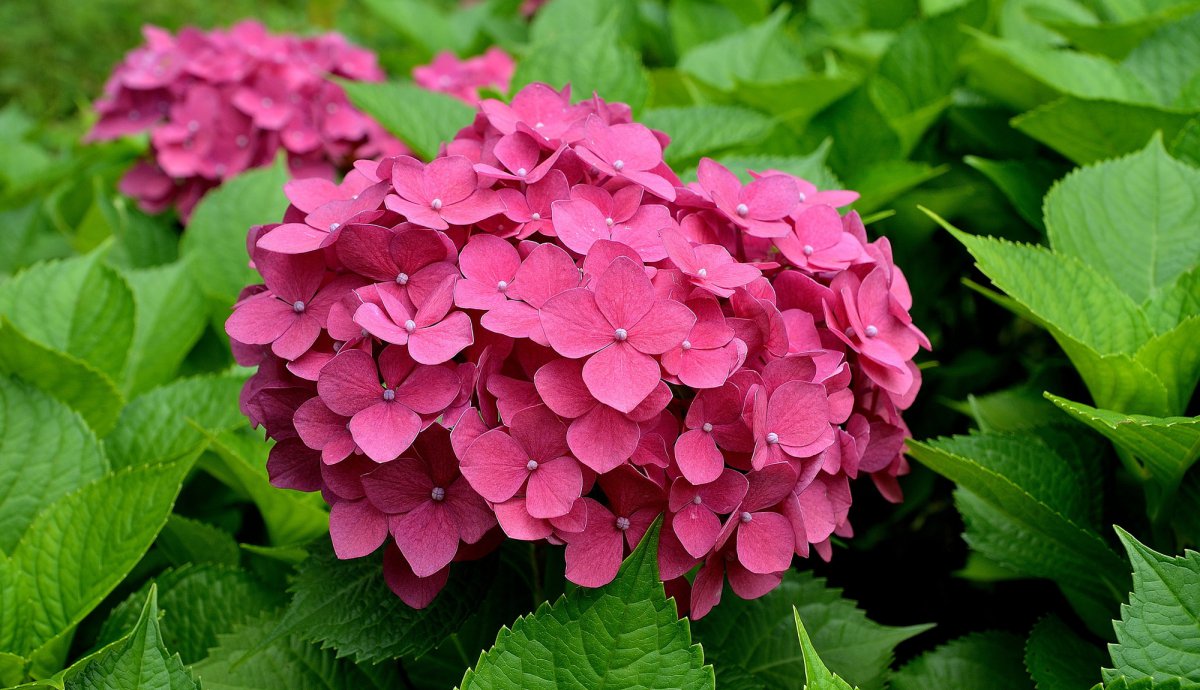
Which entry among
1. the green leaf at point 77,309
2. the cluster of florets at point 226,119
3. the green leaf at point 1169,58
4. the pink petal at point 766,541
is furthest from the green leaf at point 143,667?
the green leaf at point 1169,58

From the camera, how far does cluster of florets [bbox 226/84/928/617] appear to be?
87 cm

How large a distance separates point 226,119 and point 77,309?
680 mm

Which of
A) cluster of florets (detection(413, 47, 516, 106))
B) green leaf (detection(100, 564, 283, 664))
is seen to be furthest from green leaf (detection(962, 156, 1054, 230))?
green leaf (detection(100, 564, 283, 664))

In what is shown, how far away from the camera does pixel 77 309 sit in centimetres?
160

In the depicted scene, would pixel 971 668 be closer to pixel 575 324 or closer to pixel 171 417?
pixel 575 324

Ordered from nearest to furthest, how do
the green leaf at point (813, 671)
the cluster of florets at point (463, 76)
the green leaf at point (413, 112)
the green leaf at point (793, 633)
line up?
1. the green leaf at point (813, 671)
2. the green leaf at point (793, 633)
3. the green leaf at point (413, 112)
4. the cluster of florets at point (463, 76)

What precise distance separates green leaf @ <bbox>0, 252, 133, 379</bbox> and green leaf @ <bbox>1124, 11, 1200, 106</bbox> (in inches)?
71.8

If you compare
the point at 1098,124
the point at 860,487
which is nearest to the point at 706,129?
the point at 1098,124

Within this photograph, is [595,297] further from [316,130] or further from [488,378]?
[316,130]

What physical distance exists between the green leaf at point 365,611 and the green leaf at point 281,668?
0.56 feet

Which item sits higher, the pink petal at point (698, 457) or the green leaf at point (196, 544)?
the pink petal at point (698, 457)

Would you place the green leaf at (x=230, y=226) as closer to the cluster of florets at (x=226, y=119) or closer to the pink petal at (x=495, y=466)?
the cluster of florets at (x=226, y=119)

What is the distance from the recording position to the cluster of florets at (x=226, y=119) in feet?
6.88

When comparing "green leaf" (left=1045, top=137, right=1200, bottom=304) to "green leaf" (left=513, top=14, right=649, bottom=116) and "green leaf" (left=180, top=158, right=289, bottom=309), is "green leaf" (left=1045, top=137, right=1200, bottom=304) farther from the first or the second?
"green leaf" (left=180, top=158, right=289, bottom=309)
